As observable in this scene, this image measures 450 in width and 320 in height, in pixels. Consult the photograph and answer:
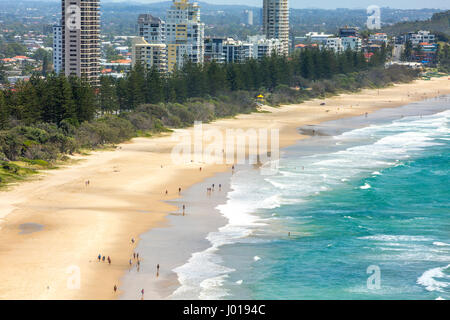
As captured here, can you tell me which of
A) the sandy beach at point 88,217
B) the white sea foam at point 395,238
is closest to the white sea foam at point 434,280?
the white sea foam at point 395,238

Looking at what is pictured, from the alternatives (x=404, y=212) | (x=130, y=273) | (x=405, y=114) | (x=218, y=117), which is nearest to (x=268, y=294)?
(x=130, y=273)

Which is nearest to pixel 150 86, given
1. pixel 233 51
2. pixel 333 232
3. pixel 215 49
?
pixel 333 232

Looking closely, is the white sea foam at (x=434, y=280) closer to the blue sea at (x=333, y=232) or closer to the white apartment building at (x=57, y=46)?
the blue sea at (x=333, y=232)

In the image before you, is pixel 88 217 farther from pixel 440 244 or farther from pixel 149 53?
pixel 149 53

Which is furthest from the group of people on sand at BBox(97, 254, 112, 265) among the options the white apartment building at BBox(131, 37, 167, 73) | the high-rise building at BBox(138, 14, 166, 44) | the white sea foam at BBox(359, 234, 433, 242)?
the high-rise building at BBox(138, 14, 166, 44)

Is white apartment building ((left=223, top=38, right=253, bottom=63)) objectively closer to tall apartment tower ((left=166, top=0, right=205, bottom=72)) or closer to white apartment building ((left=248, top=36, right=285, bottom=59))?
white apartment building ((left=248, top=36, right=285, bottom=59))

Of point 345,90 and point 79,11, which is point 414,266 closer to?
point 79,11
